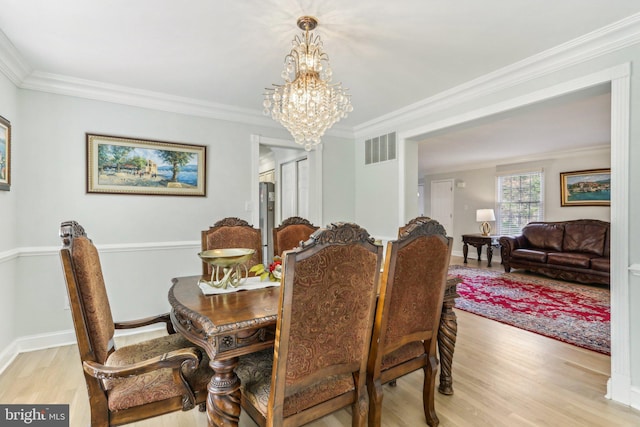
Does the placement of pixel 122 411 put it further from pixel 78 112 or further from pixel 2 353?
pixel 78 112

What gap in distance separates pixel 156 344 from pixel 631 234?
2.97 metres

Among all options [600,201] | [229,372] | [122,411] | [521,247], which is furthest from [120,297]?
[600,201]

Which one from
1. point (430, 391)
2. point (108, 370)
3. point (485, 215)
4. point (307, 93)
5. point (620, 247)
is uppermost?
point (307, 93)

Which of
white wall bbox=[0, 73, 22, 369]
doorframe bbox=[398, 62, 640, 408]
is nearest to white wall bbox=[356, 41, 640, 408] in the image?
doorframe bbox=[398, 62, 640, 408]

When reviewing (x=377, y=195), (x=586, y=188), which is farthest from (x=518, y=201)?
(x=377, y=195)

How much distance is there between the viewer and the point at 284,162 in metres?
5.17

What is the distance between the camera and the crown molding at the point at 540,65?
6.81 ft

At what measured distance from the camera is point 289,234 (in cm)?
289

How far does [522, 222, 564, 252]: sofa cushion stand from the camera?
576 cm

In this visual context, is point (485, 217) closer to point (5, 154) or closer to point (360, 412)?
point (360, 412)

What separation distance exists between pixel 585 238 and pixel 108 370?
684 cm

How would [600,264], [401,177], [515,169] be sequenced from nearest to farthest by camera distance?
[401,177], [600,264], [515,169]

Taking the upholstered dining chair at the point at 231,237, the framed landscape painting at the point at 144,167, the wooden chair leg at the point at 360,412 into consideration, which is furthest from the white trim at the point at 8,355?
the wooden chair leg at the point at 360,412

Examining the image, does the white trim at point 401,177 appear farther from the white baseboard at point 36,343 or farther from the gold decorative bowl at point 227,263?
the white baseboard at point 36,343
